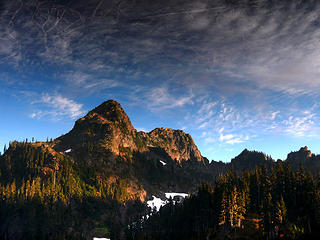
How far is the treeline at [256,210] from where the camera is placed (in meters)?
93.9

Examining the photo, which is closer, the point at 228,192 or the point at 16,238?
the point at 228,192

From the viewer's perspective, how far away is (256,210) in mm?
119250

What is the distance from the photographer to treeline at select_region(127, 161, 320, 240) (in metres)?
93.9

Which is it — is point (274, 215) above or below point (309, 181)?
below

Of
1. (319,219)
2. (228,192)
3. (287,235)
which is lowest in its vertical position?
(287,235)

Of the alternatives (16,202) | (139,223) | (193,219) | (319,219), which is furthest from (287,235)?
(16,202)

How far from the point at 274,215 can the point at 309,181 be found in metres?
24.6

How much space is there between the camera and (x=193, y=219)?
136 meters

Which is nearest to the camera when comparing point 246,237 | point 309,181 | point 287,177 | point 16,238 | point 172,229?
point 246,237

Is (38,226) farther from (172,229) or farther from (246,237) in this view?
(246,237)

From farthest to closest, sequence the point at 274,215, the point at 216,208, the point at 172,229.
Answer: the point at 172,229 < the point at 216,208 < the point at 274,215

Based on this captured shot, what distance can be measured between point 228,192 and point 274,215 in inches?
Result: 847

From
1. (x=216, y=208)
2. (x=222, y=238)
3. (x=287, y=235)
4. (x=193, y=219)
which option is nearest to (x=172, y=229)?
(x=193, y=219)

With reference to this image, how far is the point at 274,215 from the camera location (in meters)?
100
